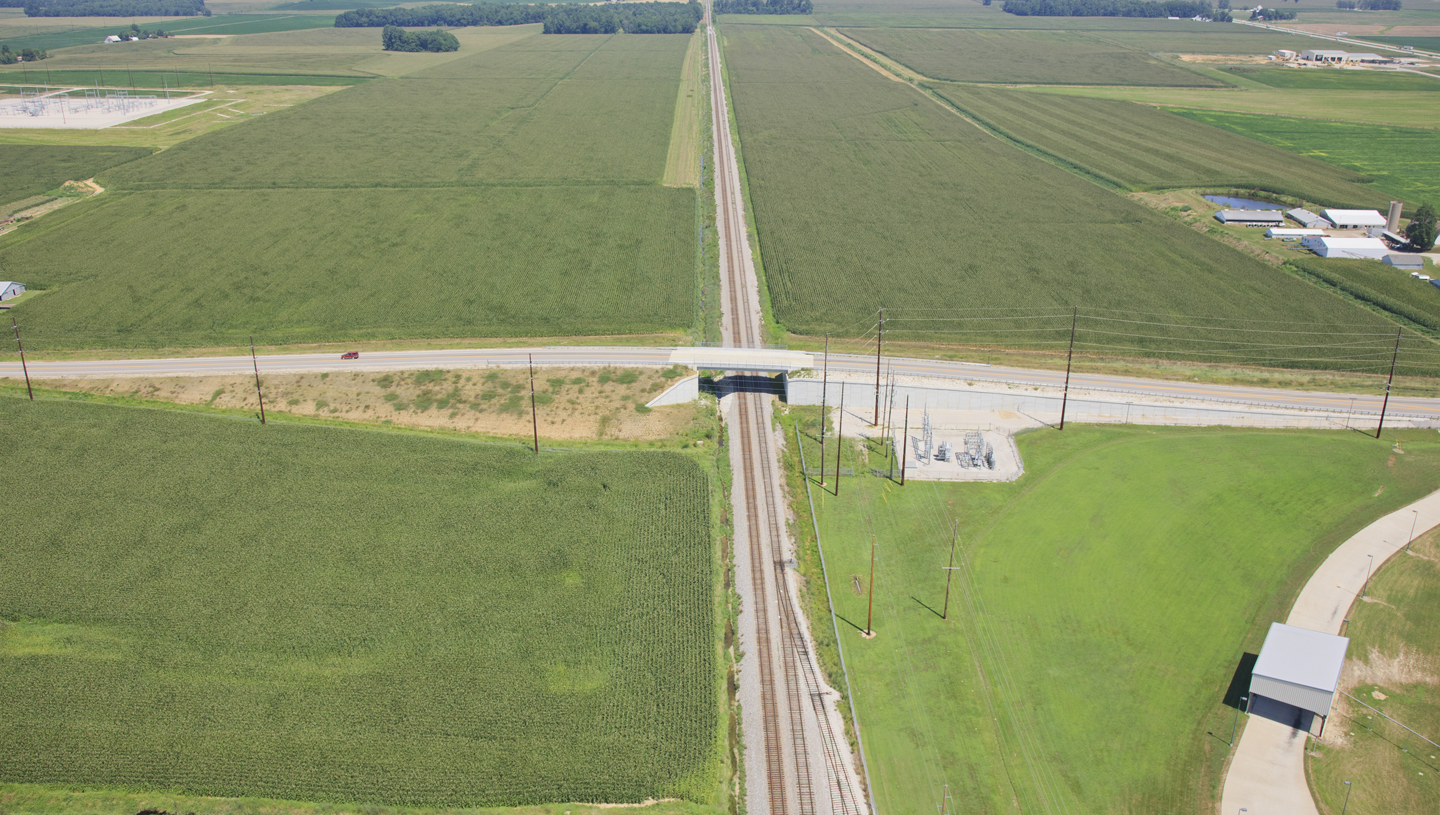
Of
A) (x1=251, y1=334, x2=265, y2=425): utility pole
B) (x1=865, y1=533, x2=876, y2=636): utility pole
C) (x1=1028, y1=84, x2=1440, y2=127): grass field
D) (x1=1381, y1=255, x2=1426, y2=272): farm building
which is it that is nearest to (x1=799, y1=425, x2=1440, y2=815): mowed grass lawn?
(x1=865, y1=533, x2=876, y2=636): utility pole

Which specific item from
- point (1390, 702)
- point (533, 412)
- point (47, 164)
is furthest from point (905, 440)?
point (47, 164)

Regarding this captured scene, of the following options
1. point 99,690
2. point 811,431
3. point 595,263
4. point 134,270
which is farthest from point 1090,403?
point 134,270

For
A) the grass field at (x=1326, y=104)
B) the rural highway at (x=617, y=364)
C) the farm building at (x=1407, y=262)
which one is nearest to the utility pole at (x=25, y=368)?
the rural highway at (x=617, y=364)

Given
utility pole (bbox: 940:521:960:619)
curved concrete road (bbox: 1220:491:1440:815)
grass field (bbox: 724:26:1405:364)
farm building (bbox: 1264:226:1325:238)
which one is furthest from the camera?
farm building (bbox: 1264:226:1325:238)

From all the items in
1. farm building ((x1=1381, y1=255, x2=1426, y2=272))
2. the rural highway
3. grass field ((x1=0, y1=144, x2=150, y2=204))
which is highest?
grass field ((x1=0, y1=144, x2=150, y2=204))

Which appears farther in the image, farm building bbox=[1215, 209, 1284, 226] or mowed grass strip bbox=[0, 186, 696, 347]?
farm building bbox=[1215, 209, 1284, 226]

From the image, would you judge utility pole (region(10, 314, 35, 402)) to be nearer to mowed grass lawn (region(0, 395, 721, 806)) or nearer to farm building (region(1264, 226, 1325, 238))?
mowed grass lawn (region(0, 395, 721, 806))
